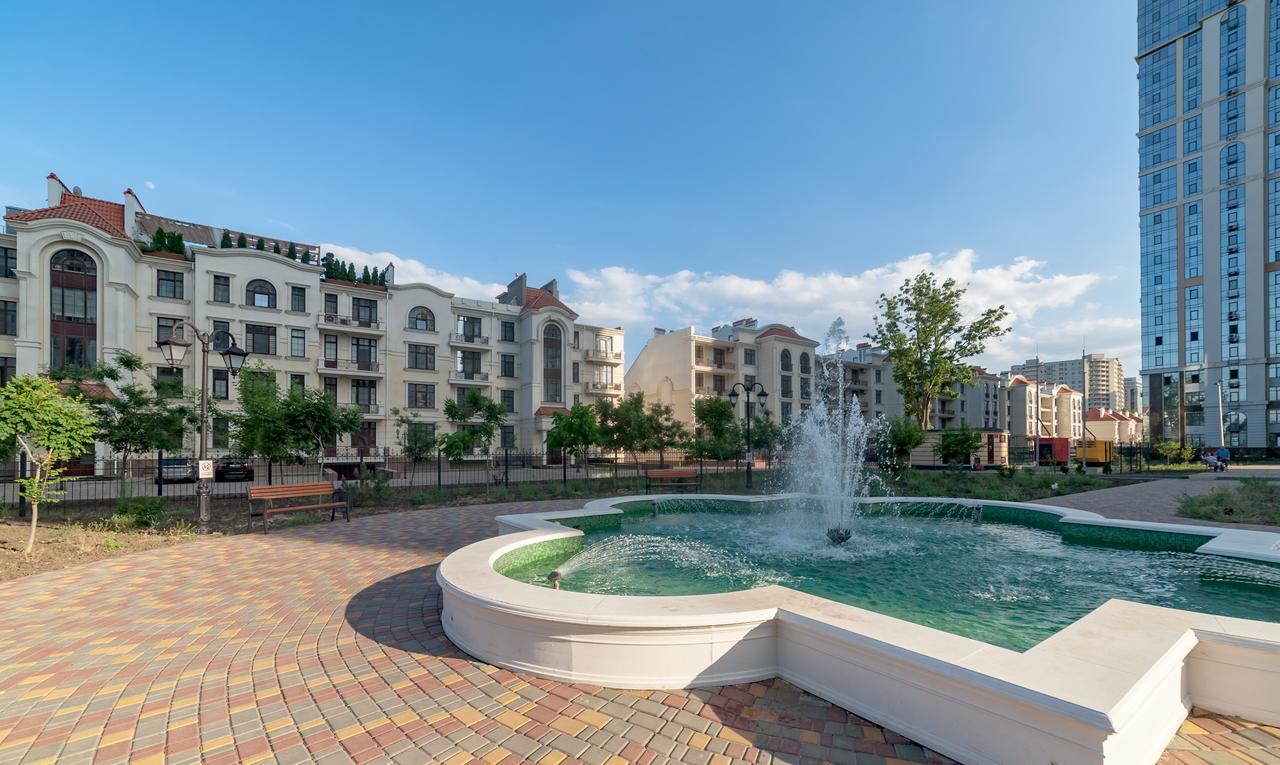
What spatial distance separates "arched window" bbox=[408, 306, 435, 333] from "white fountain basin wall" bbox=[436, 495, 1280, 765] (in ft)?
119

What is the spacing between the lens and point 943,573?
7.22 meters

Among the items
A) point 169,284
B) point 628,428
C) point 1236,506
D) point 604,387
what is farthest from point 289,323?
point 1236,506

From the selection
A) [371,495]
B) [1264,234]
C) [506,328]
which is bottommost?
[371,495]

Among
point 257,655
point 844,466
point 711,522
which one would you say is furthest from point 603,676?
point 844,466

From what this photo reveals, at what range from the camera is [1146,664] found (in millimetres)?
3172

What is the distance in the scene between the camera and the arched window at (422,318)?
123 ft

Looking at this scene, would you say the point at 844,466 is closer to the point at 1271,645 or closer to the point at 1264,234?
the point at 1271,645

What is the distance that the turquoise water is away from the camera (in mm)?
5773

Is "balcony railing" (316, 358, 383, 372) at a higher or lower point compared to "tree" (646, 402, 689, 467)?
higher

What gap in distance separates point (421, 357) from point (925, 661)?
38.8 m

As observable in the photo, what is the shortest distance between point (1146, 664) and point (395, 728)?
4.61 metres

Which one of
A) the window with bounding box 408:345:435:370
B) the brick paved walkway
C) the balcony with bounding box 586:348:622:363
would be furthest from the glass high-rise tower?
the window with bounding box 408:345:435:370

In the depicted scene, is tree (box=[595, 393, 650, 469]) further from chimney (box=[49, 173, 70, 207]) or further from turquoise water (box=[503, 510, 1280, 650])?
chimney (box=[49, 173, 70, 207])

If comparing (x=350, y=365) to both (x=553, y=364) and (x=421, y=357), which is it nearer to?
(x=421, y=357)
